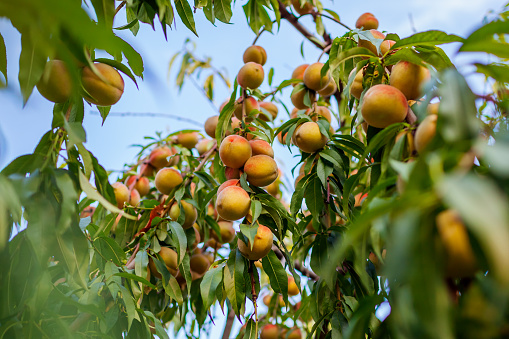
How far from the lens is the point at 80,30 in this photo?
1.08ft

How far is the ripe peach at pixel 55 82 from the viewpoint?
0.68 metres

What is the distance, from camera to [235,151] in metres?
1.08

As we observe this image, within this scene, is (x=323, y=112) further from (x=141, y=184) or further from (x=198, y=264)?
(x=141, y=184)

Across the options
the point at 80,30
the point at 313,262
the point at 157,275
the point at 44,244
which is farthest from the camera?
the point at 157,275

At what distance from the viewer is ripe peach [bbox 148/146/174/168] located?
175 centimetres

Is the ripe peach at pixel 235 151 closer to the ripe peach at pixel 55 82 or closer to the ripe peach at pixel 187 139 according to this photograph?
the ripe peach at pixel 55 82

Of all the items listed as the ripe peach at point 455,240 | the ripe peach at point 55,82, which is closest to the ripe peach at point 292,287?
the ripe peach at point 55,82

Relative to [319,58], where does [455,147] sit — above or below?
below

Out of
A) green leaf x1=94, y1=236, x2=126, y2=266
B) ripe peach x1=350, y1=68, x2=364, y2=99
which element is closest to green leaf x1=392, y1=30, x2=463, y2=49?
ripe peach x1=350, y1=68, x2=364, y2=99

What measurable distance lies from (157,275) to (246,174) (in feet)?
1.25

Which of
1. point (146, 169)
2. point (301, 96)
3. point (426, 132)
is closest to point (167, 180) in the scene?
point (146, 169)

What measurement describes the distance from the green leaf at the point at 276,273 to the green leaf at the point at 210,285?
11 cm

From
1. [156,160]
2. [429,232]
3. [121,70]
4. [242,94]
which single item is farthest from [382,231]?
[156,160]

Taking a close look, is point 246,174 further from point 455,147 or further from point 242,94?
point 455,147
